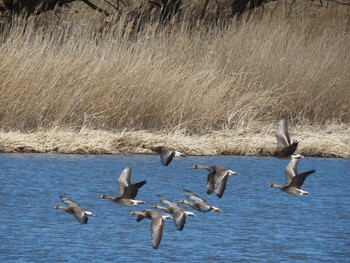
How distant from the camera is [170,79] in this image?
53.0 ft

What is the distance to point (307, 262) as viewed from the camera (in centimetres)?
993

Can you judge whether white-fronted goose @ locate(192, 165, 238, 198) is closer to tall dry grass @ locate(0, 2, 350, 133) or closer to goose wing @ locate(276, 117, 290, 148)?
goose wing @ locate(276, 117, 290, 148)

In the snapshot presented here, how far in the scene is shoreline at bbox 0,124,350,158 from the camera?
14953 mm

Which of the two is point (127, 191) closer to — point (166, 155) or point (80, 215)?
point (80, 215)

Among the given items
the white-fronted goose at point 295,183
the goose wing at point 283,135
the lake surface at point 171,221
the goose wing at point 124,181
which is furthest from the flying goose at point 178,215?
the lake surface at point 171,221

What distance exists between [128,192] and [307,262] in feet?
8.11

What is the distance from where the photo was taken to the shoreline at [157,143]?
1495 cm

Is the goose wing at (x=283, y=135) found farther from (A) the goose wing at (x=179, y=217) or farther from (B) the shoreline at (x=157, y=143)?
(B) the shoreline at (x=157, y=143)

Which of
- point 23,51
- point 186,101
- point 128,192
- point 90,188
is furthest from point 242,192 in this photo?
point 128,192

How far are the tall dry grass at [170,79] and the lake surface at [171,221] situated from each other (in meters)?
0.88

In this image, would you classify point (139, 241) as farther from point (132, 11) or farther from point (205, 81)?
point (132, 11)

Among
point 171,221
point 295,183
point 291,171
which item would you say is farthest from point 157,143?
point 295,183

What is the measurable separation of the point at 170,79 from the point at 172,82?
0.17ft

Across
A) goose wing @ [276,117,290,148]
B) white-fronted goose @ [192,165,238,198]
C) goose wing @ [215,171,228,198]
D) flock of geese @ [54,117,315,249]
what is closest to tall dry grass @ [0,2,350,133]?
goose wing @ [276,117,290,148]
